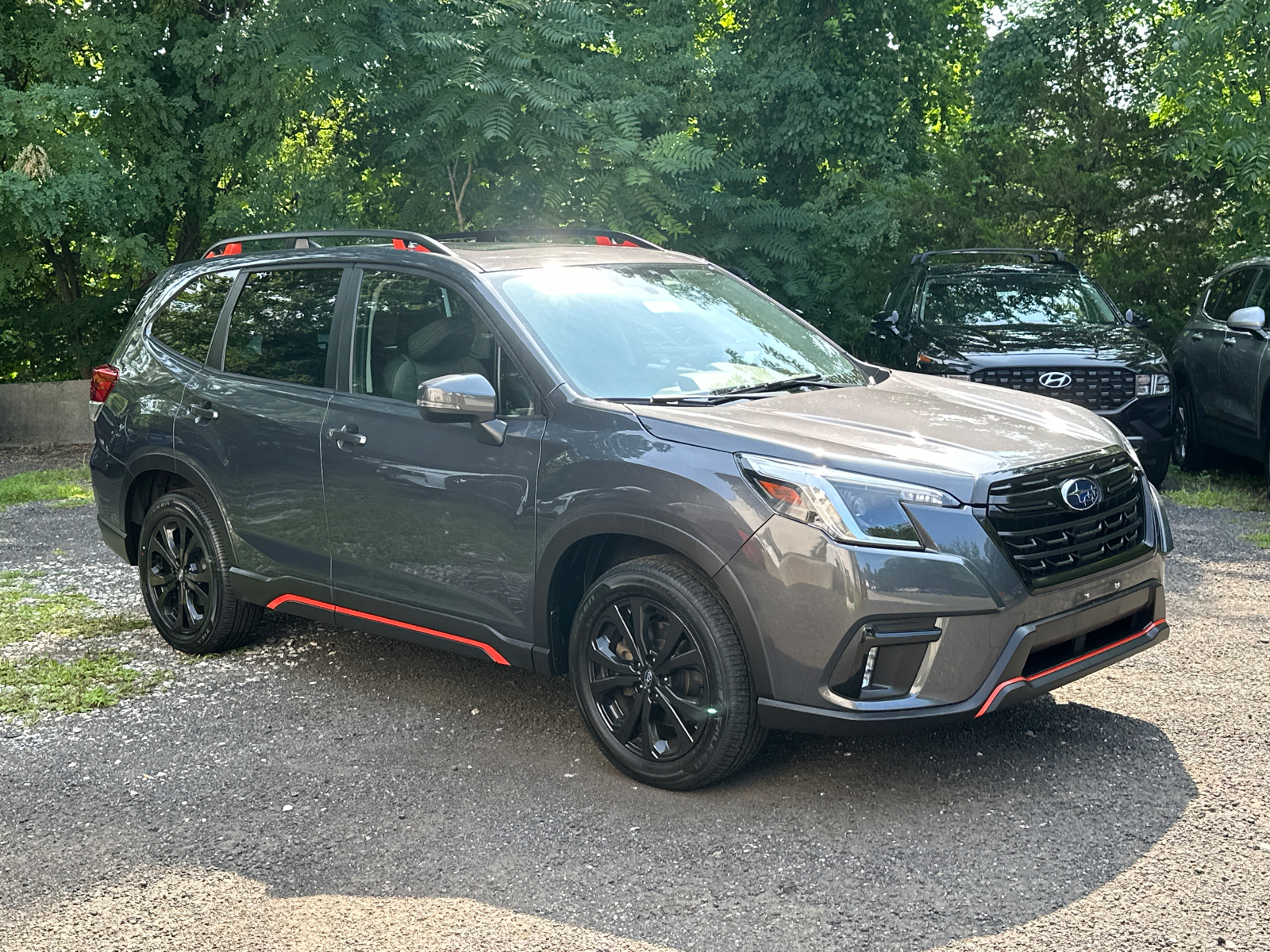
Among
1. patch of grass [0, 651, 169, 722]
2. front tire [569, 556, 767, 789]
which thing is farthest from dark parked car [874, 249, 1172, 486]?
patch of grass [0, 651, 169, 722]

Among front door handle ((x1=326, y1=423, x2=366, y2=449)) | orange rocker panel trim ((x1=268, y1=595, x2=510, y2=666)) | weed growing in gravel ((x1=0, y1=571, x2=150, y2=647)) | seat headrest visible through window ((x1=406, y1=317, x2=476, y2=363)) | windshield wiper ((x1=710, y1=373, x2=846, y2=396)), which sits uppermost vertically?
seat headrest visible through window ((x1=406, y1=317, x2=476, y2=363))

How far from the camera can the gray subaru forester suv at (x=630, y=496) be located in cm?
404

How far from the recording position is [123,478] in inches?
257

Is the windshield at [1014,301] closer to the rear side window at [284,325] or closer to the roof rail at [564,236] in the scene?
the roof rail at [564,236]

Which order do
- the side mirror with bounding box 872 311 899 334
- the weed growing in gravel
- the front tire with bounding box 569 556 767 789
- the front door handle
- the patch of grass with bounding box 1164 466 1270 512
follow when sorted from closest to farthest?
1. the front tire with bounding box 569 556 767 789
2. the front door handle
3. the weed growing in gravel
4. the patch of grass with bounding box 1164 466 1270 512
5. the side mirror with bounding box 872 311 899 334

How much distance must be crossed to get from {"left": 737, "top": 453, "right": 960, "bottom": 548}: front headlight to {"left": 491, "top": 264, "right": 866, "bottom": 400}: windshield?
0.82 meters

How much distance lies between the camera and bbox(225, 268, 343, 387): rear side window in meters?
5.60

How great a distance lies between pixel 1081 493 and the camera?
14.1 feet

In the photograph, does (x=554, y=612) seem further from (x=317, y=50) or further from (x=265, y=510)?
(x=317, y=50)

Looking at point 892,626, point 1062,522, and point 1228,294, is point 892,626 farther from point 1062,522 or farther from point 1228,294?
point 1228,294

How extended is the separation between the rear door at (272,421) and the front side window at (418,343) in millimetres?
215

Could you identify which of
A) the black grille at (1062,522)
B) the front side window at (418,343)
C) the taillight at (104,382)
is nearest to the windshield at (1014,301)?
the black grille at (1062,522)

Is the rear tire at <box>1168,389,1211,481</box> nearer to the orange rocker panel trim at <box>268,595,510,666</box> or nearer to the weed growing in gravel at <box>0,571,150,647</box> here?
the orange rocker panel trim at <box>268,595,510,666</box>

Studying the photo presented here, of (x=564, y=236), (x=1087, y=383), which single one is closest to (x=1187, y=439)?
(x=1087, y=383)
